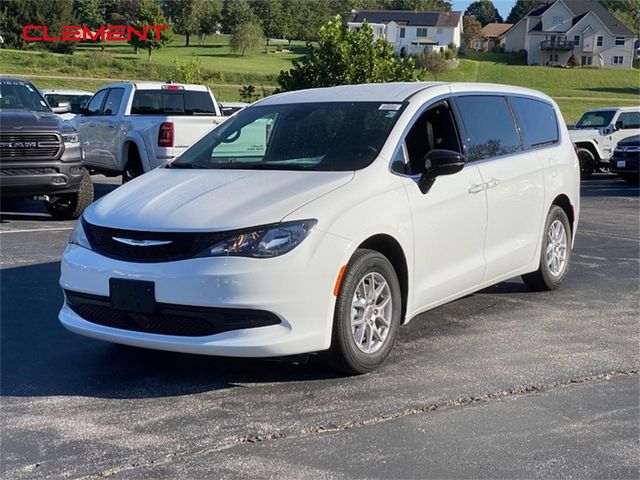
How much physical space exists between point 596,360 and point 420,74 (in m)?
18.8

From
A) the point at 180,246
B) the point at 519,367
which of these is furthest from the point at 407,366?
the point at 180,246

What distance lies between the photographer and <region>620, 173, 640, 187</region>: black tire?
19969 millimetres

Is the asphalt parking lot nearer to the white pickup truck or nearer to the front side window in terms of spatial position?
the white pickup truck

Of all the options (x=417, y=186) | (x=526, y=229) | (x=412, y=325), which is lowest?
(x=412, y=325)

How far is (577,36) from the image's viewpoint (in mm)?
101250

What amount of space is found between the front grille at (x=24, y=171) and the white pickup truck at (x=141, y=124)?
238 centimetres

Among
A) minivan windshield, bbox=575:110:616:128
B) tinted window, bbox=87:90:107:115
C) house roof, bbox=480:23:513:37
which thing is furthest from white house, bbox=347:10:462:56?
tinted window, bbox=87:90:107:115

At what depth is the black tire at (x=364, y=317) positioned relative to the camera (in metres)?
5.12

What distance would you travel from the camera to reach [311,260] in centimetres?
493

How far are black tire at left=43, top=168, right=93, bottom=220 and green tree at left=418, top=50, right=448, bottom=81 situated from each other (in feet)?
210

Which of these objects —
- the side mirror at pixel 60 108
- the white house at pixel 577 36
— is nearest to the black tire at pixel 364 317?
the side mirror at pixel 60 108

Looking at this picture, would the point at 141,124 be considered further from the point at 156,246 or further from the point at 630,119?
the point at 630,119

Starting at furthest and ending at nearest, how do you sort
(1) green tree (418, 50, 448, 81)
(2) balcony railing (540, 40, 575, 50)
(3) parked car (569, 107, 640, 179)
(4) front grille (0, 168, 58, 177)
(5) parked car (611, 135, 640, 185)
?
(2) balcony railing (540, 40, 575, 50)
(1) green tree (418, 50, 448, 81)
(3) parked car (569, 107, 640, 179)
(5) parked car (611, 135, 640, 185)
(4) front grille (0, 168, 58, 177)

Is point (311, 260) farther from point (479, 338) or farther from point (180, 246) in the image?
point (479, 338)
